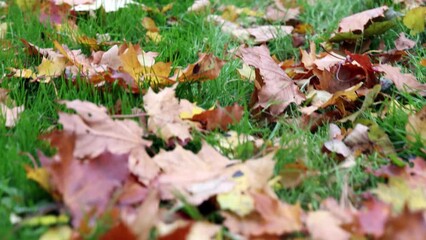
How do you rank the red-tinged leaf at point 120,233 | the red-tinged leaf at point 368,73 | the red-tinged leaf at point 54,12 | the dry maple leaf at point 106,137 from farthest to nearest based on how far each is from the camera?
the red-tinged leaf at point 54,12
the red-tinged leaf at point 368,73
the dry maple leaf at point 106,137
the red-tinged leaf at point 120,233

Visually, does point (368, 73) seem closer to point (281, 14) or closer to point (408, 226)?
point (408, 226)

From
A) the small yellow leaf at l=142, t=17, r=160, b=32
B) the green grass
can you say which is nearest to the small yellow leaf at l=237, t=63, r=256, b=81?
the green grass

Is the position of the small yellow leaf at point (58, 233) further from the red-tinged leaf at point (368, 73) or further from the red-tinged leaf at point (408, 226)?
the red-tinged leaf at point (368, 73)

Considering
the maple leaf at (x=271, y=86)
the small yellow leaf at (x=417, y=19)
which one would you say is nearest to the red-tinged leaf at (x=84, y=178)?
the maple leaf at (x=271, y=86)

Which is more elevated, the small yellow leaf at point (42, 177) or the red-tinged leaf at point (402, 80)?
the small yellow leaf at point (42, 177)

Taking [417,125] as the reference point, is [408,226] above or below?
above

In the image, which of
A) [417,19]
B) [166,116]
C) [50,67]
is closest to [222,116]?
[166,116]

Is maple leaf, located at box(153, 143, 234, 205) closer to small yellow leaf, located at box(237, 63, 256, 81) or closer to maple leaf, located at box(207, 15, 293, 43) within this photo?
small yellow leaf, located at box(237, 63, 256, 81)
